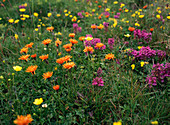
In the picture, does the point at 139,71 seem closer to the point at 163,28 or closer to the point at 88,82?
the point at 88,82

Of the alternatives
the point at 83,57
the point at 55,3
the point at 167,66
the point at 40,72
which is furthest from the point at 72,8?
the point at 167,66

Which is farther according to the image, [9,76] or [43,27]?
[43,27]

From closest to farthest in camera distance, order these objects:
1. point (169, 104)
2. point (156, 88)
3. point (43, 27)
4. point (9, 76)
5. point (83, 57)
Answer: point (169, 104), point (156, 88), point (9, 76), point (83, 57), point (43, 27)

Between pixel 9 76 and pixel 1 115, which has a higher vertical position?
pixel 9 76

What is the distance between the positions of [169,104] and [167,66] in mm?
509

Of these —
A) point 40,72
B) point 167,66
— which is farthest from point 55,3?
point 167,66

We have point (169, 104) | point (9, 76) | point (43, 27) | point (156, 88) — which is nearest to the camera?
point (169, 104)

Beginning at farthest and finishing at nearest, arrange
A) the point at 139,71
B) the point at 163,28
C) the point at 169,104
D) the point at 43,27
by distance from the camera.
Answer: the point at 43,27 < the point at 163,28 < the point at 139,71 < the point at 169,104

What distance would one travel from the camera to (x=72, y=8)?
A: 4332mm

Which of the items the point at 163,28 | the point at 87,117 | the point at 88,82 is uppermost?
the point at 163,28

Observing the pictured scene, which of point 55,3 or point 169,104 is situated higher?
point 55,3

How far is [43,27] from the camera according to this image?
3.76 m

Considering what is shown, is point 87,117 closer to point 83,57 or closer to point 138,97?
point 138,97

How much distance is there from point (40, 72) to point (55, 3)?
11.3ft
